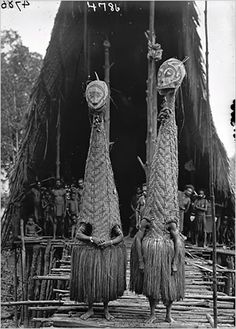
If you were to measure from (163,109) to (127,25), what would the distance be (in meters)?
6.78

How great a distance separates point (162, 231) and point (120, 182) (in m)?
9.50

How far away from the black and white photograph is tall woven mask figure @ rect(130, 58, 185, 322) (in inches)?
0.5

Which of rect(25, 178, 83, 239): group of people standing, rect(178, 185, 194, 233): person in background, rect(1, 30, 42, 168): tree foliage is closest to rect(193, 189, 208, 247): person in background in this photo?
rect(178, 185, 194, 233): person in background

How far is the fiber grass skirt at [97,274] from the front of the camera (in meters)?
6.10

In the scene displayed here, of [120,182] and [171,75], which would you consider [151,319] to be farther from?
[120,182]

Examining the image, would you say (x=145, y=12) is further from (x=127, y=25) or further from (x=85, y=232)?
(x=85, y=232)

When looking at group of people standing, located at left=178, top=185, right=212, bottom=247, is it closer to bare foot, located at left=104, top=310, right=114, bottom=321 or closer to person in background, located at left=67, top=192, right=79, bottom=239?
person in background, located at left=67, top=192, right=79, bottom=239

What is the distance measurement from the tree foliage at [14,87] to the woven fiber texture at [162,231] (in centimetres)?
1419

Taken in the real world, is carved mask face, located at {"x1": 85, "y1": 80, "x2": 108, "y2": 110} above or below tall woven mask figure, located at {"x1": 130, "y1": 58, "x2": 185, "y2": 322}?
above

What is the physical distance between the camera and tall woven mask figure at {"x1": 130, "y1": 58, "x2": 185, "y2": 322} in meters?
5.91

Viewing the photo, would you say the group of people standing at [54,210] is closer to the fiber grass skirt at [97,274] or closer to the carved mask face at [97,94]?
the fiber grass skirt at [97,274]

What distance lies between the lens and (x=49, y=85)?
12617mm

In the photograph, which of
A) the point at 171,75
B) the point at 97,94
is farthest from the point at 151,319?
the point at 171,75

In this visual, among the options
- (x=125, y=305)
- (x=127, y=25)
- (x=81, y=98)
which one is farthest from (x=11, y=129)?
(x=125, y=305)
